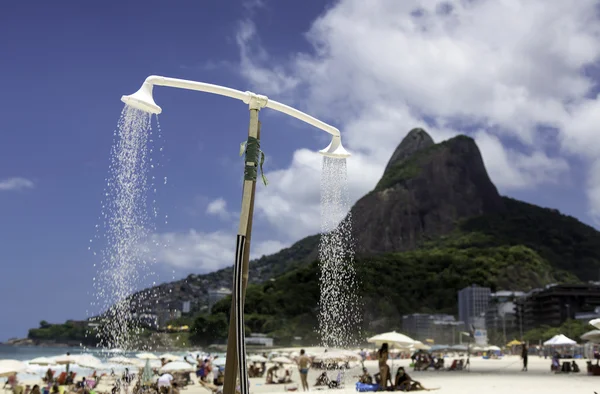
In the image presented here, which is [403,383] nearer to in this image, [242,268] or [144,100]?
[242,268]

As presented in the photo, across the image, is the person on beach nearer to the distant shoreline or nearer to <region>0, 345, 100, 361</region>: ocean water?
<region>0, 345, 100, 361</region>: ocean water

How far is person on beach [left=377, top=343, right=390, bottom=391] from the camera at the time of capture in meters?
16.7

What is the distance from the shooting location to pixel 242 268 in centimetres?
669

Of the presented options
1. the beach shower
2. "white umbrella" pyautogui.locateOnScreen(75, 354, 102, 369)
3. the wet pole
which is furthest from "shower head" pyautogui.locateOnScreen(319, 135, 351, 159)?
"white umbrella" pyautogui.locateOnScreen(75, 354, 102, 369)

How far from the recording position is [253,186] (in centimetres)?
685

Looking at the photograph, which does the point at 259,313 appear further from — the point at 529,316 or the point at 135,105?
the point at 135,105

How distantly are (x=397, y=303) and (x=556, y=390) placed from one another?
127582 millimetres

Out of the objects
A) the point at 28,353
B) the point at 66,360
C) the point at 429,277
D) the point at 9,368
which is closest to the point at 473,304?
the point at 429,277

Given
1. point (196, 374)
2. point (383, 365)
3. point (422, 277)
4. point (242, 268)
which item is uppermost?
point (422, 277)

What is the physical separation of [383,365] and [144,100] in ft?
41.5

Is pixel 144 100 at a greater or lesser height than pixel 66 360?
greater

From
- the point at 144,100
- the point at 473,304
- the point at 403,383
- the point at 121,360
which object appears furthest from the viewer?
the point at 473,304

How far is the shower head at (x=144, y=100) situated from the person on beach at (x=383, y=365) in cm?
1150

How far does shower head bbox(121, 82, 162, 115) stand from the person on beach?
37.7 ft
